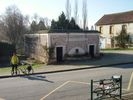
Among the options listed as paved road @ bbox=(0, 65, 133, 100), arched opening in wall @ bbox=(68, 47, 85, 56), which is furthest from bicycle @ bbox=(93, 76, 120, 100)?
arched opening in wall @ bbox=(68, 47, 85, 56)

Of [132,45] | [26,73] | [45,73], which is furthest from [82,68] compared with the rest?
[132,45]

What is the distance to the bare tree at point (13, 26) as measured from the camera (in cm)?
6094

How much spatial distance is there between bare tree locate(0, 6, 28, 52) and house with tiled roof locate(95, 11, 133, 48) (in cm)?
1603

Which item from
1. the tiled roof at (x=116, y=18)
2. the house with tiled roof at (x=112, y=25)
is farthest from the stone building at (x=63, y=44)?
the tiled roof at (x=116, y=18)

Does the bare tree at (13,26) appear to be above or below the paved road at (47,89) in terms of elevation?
→ above

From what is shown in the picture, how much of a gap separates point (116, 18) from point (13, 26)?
68.5ft

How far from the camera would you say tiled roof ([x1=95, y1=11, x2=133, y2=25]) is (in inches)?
2355

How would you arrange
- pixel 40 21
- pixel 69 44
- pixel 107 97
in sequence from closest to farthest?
pixel 107 97 → pixel 69 44 → pixel 40 21

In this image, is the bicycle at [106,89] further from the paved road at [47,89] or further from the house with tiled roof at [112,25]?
the house with tiled roof at [112,25]

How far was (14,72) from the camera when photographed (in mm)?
25953

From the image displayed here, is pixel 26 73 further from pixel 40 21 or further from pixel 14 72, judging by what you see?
pixel 40 21

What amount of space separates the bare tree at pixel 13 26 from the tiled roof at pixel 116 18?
16.5m

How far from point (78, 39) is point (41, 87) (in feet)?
60.9

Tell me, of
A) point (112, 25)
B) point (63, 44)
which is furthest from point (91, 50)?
point (112, 25)
